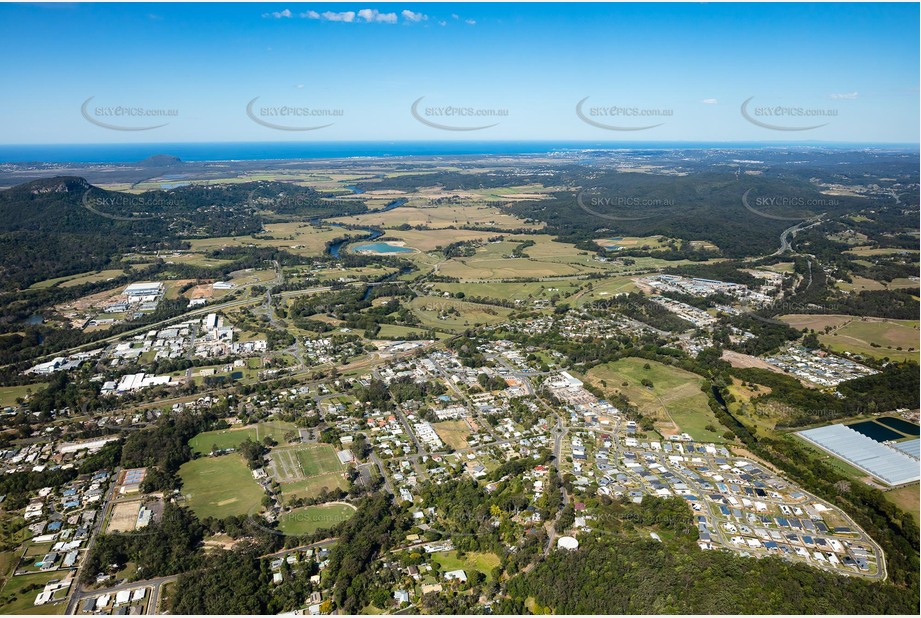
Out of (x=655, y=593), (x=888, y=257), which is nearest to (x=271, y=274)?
(x=655, y=593)

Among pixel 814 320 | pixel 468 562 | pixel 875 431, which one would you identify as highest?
pixel 468 562

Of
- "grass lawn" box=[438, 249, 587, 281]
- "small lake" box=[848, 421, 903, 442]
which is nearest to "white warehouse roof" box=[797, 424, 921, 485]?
"small lake" box=[848, 421, 903, 442]

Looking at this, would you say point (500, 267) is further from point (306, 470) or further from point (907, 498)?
point (907, 498)

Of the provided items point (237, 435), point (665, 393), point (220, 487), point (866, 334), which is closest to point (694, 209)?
point (866, 334)

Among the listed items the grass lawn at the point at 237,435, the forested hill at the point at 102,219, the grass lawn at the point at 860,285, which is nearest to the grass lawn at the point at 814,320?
the grass lawn at the point at 860,285

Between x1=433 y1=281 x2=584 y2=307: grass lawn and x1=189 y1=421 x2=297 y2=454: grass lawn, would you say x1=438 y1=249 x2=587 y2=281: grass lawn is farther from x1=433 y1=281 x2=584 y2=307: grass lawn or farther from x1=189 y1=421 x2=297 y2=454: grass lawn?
x1=189 y1=421 x2=297 y2=454: grass lawn

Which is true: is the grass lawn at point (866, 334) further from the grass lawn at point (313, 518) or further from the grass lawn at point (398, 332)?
the grass lawn at point (313, 518)
